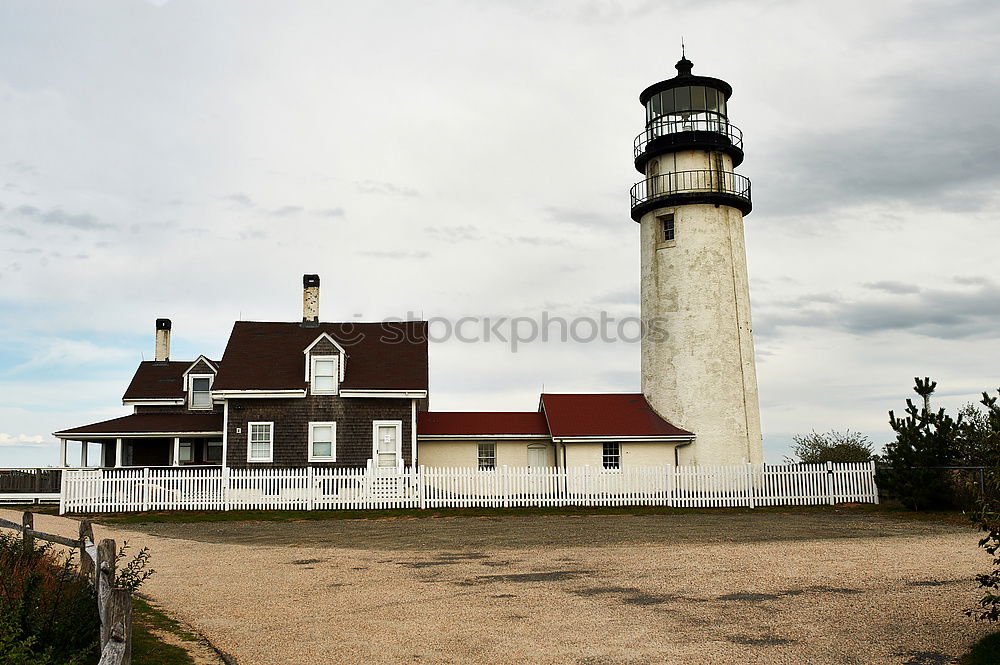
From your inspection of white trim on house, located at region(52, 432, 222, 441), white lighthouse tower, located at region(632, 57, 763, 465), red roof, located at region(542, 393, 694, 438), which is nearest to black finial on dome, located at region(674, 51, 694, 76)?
white lighthouse tower, located at region(632, 57, 763, 465)

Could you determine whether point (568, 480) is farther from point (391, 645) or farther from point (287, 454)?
point (391, 645)

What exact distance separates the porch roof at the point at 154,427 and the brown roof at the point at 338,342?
277cm

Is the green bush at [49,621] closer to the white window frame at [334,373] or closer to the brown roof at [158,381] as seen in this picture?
the white window frame at [334,373]

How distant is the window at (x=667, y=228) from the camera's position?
31.9 meters

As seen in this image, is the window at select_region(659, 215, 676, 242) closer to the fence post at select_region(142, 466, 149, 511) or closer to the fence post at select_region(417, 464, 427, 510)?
the fence post at select_region(417, 464, 427, 510)

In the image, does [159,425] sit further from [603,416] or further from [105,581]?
[105,581]

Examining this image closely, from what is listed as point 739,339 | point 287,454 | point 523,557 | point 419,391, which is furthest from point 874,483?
point 287,454

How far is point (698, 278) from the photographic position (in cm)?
3108

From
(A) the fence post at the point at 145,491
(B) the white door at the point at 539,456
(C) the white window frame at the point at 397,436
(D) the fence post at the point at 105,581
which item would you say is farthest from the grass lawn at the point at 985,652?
(A) the fence post at the point at 145,491

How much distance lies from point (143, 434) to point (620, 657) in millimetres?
25939

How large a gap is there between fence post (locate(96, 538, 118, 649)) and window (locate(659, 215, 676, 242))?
2592 cm

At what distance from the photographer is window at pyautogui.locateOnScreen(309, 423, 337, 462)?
2891 cm

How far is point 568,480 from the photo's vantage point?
90.8 feet

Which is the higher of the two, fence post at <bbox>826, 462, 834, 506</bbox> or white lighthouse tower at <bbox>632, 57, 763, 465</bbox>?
white lighthouse tower at <bbox>632, 57, 763, 465</bbox>
